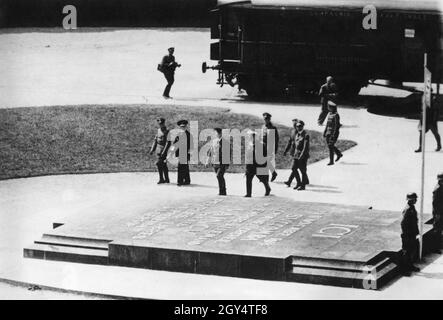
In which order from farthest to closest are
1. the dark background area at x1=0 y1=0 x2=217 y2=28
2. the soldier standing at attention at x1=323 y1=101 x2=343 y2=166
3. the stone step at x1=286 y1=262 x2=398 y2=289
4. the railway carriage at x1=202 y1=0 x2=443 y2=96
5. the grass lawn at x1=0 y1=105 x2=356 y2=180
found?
the dark background area at x1=0 y1=0 x2=217 y2=28 → the railway carriage at x1=202 y1=0 x2=443 y2=96 → the grass lawn at x1=0 y1=105 x2=356 y2=180 → the soldier standing at attention at x1=323 y1=101 x2=343 y2=166 → the stone step at x1=286 y1=262 x2=398 y2=289

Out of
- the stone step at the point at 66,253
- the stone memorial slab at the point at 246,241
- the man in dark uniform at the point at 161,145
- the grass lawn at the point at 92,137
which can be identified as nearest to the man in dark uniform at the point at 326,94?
the grass lawn at the point at 92,137

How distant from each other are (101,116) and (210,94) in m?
5.33

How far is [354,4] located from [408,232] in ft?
54.8

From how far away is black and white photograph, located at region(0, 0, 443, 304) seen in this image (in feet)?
57.6

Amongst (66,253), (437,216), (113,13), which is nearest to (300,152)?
(437,216)

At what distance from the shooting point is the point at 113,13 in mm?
44844

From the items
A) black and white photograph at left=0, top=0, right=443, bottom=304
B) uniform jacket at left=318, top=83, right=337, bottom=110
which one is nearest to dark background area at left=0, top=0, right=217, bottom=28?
black and white photograph at left=0, top=0, right=443, bottom=304

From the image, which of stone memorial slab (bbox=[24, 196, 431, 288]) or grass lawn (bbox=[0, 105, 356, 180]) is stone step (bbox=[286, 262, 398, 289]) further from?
grass lawn (bbox=[0, 105, 356, 180])

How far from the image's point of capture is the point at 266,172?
22.5m

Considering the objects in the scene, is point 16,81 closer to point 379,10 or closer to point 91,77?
point 91,77

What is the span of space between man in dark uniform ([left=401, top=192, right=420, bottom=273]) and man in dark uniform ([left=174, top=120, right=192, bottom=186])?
6.90 m

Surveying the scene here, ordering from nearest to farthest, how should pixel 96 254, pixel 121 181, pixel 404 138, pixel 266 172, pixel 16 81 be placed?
pixel 96 254 < pixel 266 172 < pixel 121 181 < pixel 404 138 < pixel 16 81
